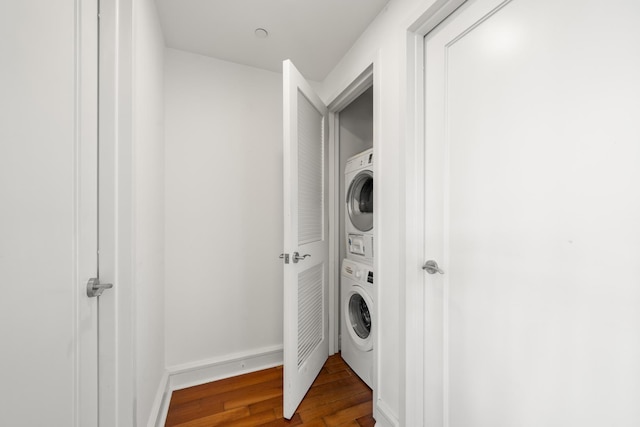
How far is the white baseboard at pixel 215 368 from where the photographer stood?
169 centimetres

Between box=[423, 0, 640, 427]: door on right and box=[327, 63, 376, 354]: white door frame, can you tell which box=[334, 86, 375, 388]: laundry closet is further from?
box=[423, 0, 640, 427]: door on right

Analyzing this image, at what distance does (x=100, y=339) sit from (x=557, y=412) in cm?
152

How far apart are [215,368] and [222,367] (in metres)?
0.05

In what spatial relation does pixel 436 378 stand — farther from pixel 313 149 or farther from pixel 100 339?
pixel 313 149

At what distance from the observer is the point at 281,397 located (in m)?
1.66

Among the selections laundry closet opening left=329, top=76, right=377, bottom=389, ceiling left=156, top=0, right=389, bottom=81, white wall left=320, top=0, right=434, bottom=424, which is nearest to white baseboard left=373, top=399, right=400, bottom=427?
white wall left=320, top=0, right=434, bottom=424

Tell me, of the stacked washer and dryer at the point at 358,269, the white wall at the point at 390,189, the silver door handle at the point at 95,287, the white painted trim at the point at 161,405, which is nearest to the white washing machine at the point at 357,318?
the stacked washer and dryer at the point at 358,269

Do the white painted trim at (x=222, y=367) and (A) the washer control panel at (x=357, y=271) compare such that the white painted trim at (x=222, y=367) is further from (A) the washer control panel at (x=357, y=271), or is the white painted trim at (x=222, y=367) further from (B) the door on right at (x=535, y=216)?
(B) the door on right at (x=535, y=216)

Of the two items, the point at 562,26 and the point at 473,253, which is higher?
the point at 562,26

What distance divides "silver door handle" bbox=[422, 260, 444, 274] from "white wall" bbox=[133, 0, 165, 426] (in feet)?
4.19

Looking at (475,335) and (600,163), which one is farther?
(475,335)

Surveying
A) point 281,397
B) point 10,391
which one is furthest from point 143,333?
point 281,397

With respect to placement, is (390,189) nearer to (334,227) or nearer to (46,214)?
(334,227)

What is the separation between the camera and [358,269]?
1.82 meters
